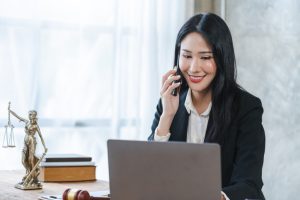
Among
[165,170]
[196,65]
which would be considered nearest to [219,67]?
[196,65]

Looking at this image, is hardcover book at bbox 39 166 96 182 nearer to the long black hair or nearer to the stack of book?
the stack of book

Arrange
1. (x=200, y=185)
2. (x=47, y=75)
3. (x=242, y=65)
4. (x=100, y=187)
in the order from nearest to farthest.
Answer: (x=200, y=185), (x=100, y=187), (x=47, y=75), (x=242, y=65)

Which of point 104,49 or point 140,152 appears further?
point 104,49

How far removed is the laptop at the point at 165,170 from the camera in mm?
1350

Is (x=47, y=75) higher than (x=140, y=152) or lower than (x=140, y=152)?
higher

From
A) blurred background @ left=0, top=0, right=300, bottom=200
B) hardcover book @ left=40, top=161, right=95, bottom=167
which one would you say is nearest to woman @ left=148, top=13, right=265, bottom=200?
hardcover book @ left=40, top=161, right=95, bottom=167

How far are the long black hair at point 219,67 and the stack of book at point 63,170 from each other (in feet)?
1.64

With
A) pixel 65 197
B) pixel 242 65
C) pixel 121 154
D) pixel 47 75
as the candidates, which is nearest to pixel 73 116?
pixel 47 75

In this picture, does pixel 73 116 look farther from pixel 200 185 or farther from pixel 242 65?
pixel 200 185

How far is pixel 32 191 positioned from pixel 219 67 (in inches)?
30.9

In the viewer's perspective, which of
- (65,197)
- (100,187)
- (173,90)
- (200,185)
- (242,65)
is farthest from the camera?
(242,65)

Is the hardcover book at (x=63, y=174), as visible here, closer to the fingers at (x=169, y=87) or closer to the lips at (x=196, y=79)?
the fingers at (x=169, y=87)

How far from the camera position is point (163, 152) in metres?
1.38

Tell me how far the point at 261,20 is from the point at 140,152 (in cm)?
245
